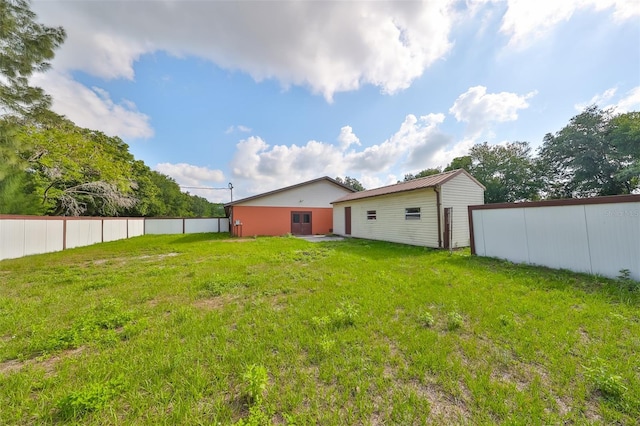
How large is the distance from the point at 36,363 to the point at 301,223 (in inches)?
571

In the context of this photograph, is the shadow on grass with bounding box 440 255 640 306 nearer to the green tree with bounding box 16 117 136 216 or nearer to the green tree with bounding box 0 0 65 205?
the green tree with bounding box 0 0 65 205

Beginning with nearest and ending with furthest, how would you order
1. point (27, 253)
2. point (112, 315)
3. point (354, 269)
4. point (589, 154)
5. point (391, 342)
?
point (391, 342) < point (112, 315) < point (354, 269) < point (27, 253) < point (589, 154)

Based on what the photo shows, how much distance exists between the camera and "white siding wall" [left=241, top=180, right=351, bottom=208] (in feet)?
52.4

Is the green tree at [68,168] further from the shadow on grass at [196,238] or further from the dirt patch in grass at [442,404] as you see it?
the dirt patch in grass at [442,404]

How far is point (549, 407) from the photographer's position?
1813mm

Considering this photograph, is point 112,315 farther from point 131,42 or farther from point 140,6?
point 131,42

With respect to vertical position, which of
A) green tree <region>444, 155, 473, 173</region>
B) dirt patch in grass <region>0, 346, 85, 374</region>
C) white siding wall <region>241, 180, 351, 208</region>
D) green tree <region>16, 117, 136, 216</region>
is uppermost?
green tree <region>444, 155, 473, 173</region>

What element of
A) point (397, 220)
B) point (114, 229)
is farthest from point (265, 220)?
point (114, 229)

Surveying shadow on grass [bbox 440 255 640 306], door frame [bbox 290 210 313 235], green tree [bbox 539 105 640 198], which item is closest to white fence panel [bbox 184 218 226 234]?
door frame [bbox 290 210 313 235]

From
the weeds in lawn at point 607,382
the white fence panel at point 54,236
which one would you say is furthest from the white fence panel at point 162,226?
the weeds in lawn at point 607,382

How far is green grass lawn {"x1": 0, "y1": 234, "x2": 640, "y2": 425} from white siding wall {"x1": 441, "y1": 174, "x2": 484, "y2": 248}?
4.25m

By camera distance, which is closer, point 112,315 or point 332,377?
point 332,377

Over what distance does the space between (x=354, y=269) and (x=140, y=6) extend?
8.91 meters

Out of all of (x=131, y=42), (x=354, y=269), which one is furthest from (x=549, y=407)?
(x=131, y=42)
